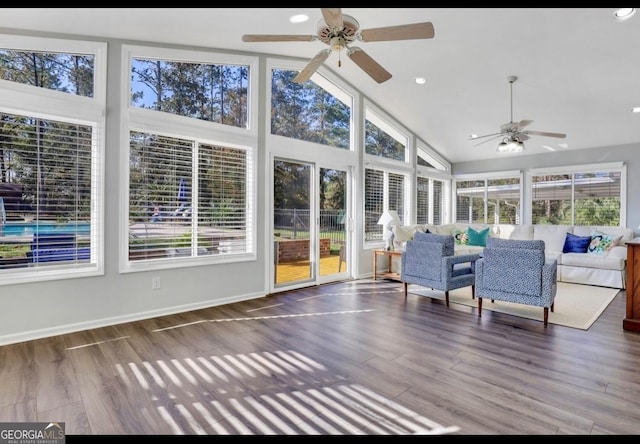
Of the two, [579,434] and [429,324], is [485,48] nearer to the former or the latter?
[429,324]

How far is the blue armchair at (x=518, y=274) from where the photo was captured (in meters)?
3.59

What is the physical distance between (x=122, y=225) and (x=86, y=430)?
2296 millimetres

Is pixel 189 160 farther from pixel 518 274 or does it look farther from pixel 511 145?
pixel 511 145

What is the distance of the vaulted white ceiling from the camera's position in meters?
3.44

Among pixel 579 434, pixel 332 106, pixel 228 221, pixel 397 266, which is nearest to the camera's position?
pixel 579 434

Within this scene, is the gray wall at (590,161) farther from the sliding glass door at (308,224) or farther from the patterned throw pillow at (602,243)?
the sliding glass door at (308,224)

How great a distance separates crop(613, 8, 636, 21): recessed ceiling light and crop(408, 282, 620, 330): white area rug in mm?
3134

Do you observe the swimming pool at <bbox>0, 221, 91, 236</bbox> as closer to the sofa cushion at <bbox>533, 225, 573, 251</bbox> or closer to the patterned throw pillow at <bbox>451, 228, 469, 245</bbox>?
the patterned throw pillow at <bbox>451, 228, 469, 245</bbox>

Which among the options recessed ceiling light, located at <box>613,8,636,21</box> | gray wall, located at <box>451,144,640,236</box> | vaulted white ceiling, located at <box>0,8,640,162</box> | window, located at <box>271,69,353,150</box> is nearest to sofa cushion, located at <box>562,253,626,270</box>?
gray wall, located at <box>451,144,640,236</box>

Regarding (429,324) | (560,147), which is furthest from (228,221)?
(560,147)

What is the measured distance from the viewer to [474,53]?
14.3 ft

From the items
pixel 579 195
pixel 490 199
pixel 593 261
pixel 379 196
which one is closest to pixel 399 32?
pixel 379 196

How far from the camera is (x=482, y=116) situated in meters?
6.08

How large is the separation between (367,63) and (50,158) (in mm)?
3142
